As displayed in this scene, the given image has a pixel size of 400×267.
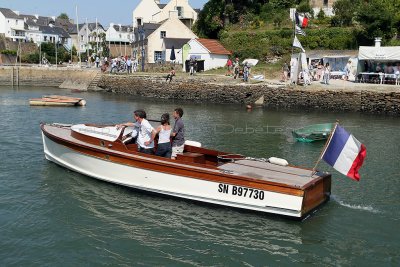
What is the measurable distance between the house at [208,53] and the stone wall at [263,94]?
18.1ft

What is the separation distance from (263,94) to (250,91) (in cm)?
129

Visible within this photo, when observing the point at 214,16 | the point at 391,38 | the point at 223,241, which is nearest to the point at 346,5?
the point at 391,38

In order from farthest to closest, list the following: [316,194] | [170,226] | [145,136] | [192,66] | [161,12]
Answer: [161,12], [192,66], [145,136], [316,194], [170,226]

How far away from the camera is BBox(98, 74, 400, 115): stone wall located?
3300cm

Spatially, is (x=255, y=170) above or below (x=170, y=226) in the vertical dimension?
above

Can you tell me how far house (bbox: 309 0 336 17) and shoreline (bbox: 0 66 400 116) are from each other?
18.0 m

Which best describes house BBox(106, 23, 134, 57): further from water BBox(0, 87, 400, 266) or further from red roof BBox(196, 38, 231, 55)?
water BBox(0, 87, 400, 266)

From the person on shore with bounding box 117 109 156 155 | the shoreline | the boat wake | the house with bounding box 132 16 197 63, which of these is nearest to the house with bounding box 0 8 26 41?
the house with bounding box 132 16 197 63

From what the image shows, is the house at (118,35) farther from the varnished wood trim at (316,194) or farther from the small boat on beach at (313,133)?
the varnished wood trim at (316,194)

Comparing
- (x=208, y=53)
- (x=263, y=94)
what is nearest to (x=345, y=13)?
(x=208, y=53)

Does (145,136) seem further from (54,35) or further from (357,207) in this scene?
(54,35)

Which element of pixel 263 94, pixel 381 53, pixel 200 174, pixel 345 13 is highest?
pixel 345 13

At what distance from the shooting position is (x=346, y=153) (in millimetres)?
11703

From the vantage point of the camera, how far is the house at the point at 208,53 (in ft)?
163
